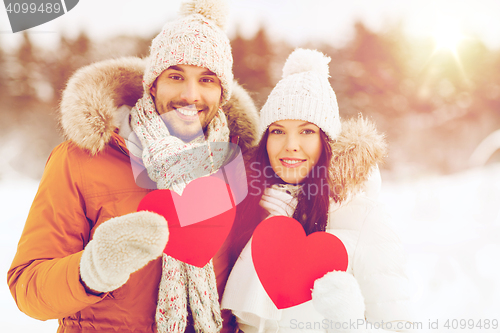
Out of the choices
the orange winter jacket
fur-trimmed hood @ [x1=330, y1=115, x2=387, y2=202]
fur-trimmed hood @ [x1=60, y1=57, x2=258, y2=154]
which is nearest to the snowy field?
fur-trimmed hood @ [x1=330, y1=115, x2=387, y2=202]

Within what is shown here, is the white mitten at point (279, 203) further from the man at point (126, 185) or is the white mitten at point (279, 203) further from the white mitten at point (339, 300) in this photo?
the white mitten at point (339, 300)

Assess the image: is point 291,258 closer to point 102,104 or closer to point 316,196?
point 316,196

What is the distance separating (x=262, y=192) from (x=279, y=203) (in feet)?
0.37

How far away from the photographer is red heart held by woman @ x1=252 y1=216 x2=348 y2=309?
866mm

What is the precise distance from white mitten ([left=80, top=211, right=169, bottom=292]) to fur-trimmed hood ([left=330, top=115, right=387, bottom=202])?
2.36 feet

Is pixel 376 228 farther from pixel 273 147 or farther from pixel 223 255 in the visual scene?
pixel 223 255

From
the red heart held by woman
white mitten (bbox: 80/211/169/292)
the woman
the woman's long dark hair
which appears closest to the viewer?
white mitten (bbox: 80/211/169/292)

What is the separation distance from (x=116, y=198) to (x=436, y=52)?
4.20 meters

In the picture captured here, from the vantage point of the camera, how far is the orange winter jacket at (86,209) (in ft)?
3.16

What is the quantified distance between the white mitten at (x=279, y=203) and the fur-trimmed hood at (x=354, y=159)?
0.17 m

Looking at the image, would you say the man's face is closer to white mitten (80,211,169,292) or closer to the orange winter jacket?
the orange winter jacket

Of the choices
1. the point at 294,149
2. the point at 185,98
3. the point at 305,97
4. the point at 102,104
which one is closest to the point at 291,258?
the point at 294,149

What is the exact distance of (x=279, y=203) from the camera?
115 centimetres

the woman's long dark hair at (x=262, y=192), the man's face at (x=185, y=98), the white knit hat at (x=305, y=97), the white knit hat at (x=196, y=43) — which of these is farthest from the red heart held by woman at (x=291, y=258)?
the white knit hat at (x=196, y=43)
